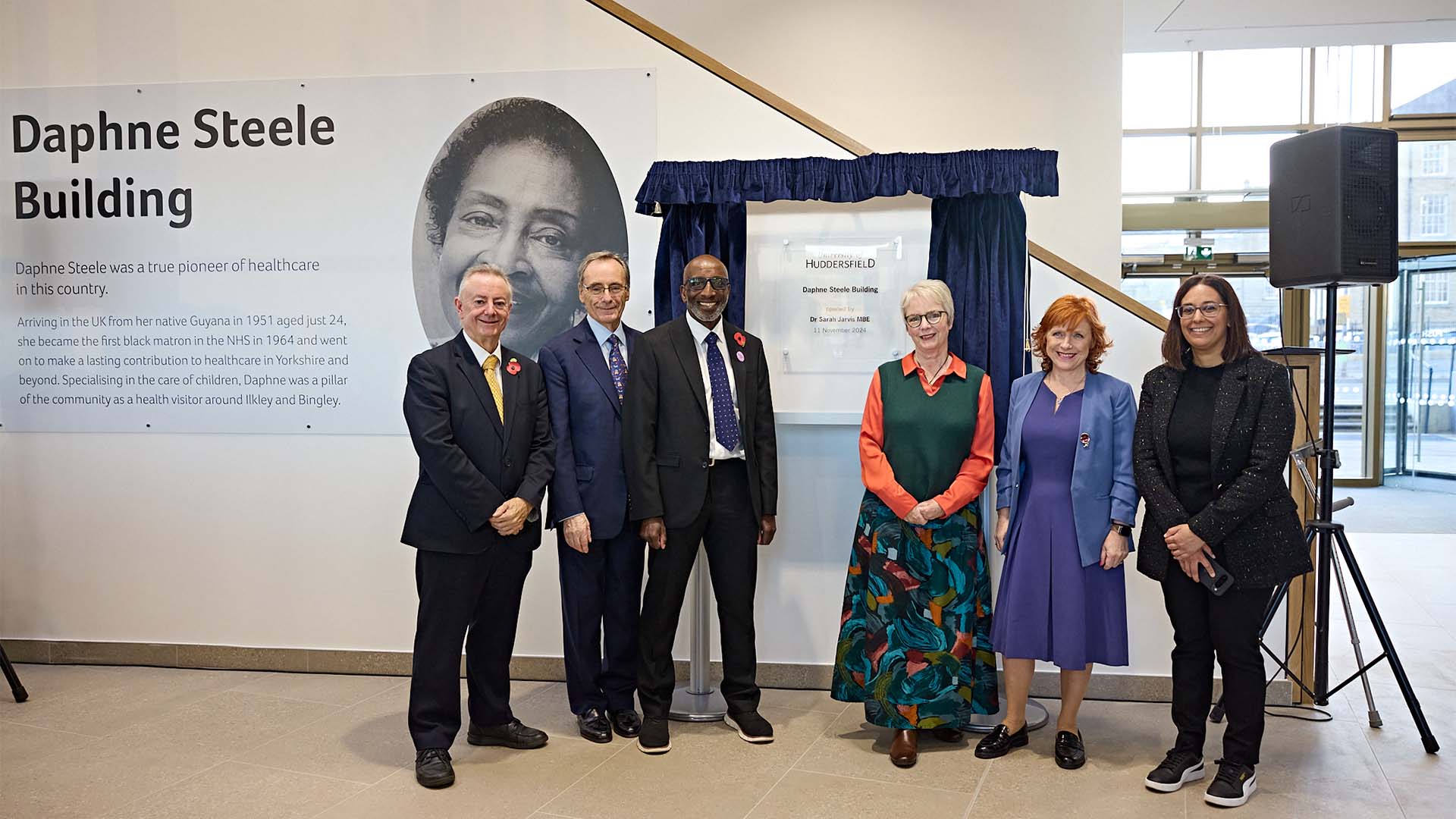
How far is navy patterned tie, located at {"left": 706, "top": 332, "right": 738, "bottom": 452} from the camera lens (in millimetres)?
3756

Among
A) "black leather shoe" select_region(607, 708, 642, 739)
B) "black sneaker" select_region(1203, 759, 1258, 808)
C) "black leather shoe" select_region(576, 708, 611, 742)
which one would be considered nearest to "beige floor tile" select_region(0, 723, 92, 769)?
"black leather shoe" select_region(576, 708, 611, 742)

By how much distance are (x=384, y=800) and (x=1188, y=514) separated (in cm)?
268

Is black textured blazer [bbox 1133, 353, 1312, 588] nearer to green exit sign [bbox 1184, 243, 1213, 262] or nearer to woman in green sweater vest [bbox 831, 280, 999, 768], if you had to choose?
woman in green sweater vest [bbox 831, 280, 999, 768]

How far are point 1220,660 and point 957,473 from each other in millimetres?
1007

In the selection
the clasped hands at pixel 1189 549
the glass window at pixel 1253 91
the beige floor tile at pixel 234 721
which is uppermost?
the glass window at pixel 1253 91

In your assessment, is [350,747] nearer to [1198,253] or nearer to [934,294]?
[934,294]

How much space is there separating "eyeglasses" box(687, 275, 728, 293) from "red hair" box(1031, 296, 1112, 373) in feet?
3.69

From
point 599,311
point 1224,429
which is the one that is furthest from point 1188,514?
point 599,311

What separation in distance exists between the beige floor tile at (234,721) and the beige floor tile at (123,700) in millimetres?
99

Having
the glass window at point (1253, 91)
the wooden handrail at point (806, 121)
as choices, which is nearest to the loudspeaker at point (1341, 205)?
the wooden handrail at point (806, 121)

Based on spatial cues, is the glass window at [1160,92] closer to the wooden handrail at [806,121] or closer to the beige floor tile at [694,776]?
the wooden handrail at [806,121]

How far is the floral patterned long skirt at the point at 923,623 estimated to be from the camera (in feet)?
11.9

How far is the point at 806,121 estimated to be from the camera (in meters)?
4.32

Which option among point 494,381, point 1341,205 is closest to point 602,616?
point 494,381
